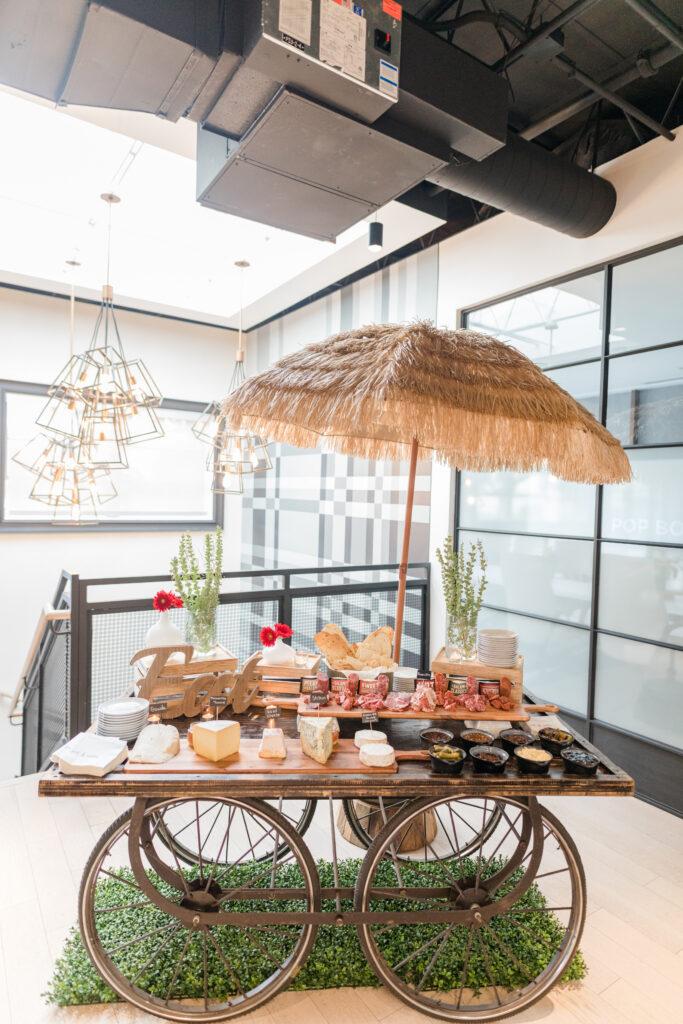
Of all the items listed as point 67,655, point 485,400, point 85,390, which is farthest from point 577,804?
point 85,390

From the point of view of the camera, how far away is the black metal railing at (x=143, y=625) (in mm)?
3111

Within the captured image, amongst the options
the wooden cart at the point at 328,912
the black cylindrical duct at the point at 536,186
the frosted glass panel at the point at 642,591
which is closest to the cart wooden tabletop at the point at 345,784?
the wooden cart at the point at 328,912

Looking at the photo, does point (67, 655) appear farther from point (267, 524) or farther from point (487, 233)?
point (487, 233)

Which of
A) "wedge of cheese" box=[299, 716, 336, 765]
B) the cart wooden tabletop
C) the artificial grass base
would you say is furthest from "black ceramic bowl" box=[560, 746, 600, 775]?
"wedge of cheese" box=[299, 716, 336, 765]

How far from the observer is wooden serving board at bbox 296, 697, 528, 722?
75.0 inches

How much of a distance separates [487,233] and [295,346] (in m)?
2.43

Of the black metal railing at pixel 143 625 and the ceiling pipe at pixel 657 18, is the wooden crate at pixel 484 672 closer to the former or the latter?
the black metal railing at pixel 143 625

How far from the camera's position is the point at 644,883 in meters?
2.35

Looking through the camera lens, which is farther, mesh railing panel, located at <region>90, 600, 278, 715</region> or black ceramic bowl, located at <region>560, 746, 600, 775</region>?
mesh railing panel, located at <region>90, 600, 278, 715</region>

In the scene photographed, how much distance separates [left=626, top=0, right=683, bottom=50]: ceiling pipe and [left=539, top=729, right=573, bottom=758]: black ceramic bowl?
2.53 metres

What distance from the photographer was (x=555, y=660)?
11.8 feet

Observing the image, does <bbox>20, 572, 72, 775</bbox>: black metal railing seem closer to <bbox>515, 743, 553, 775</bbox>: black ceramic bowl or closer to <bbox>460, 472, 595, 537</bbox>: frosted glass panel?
<bbox>515, 743, 553, 775</bbox>: black ceramic bowl

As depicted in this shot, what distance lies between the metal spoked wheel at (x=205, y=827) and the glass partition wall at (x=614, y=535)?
5.78ft

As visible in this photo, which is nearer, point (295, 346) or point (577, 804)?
point (577, 804)
